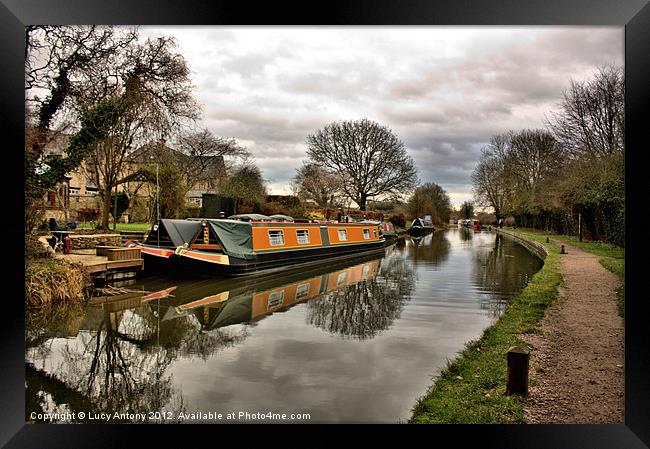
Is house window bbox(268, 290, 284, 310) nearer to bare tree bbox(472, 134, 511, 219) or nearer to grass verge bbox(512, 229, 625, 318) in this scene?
grass verge bbox(512, 229, 625, 318)

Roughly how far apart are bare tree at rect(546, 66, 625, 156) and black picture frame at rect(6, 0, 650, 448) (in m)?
5.96

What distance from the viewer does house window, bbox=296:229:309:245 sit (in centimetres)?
1123

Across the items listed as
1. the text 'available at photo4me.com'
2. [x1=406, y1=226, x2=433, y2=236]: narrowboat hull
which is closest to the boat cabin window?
the text 'available at photo4me.com'

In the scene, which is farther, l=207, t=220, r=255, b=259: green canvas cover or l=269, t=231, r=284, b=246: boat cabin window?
l=269, t=231, r=284, b=246: boat cabin window

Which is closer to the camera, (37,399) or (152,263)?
(37,399)

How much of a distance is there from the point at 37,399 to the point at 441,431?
269 cm

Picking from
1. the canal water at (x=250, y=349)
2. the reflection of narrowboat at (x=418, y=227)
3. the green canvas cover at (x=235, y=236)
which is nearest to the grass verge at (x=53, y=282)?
the canal water at (x=250, y=349)

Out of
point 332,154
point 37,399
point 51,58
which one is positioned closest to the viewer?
point 37,399

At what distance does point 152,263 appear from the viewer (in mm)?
8711

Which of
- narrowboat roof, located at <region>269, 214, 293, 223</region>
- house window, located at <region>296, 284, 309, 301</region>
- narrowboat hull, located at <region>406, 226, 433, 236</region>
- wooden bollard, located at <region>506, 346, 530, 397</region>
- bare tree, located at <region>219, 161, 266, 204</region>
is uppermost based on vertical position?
bare tree, located at <region>219, 161, 266, 204</region>

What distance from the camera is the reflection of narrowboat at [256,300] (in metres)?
5.82
